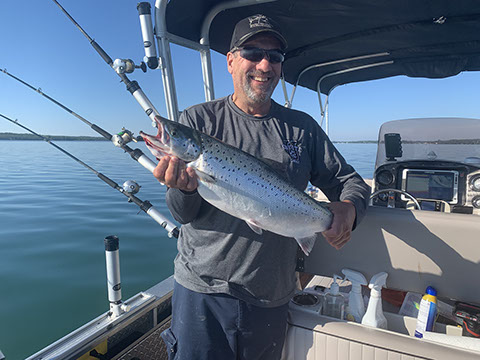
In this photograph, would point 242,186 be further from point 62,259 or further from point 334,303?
point 62,259

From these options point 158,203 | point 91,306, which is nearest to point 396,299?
point 91,306

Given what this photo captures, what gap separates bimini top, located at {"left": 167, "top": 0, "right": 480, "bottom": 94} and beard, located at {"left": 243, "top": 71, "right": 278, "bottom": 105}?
1354 mm

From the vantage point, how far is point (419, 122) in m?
4.70

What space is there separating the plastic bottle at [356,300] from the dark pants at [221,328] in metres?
A: 0.67

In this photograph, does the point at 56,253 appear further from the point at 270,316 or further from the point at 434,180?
the point at 434,180

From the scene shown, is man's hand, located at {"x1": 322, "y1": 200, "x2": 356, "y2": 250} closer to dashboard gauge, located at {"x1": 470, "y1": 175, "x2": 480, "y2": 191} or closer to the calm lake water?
dashboard gauge, located at {"x1": 470, "y1": 175, "x2": 480, "y2": 191}

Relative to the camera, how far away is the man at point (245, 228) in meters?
1.84

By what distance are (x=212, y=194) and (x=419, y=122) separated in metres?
4.20

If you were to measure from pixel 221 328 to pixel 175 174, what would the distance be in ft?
3.18

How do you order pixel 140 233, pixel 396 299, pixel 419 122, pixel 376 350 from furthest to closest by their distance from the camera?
pixel 140 233 < pixel 419 122 < pixel 396 299 < pixel 376 350

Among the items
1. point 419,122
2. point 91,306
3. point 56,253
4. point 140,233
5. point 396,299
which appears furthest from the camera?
point 140,233

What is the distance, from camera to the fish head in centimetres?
176

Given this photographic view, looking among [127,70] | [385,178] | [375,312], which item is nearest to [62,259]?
[127,70]

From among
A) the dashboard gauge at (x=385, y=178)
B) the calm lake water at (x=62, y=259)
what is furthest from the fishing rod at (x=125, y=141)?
the dashboard gauge at (x=385, y=178)
